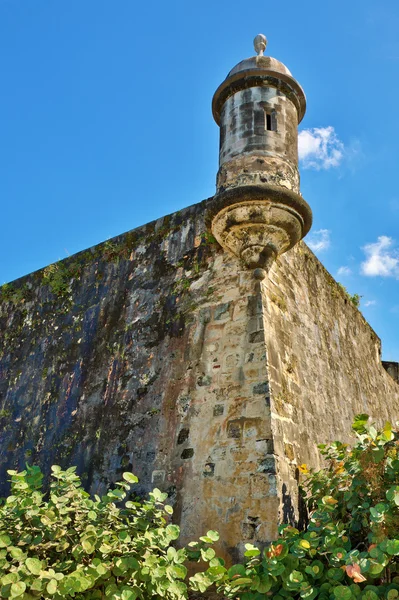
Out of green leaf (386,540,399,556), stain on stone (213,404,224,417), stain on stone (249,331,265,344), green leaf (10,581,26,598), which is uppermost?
stain on stone (249,331,265,344)

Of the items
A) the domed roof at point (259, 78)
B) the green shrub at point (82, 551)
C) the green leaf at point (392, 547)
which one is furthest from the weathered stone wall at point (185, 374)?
the domed roof at point (259, 78)

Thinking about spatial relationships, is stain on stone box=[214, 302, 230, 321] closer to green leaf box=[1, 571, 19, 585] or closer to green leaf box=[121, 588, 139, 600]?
green leaf box=[121, 588, 139, 600]

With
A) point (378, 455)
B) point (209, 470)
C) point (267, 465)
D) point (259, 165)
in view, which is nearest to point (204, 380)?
point (209, 470)

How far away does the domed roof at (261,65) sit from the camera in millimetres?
6688

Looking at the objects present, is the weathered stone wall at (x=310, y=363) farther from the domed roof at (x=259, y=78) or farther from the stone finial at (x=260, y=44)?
the stone finial at (x=260, y=44)

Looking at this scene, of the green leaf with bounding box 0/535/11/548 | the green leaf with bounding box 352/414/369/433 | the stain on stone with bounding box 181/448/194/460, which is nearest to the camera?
the green leaf with bounding box 0/535/11/548

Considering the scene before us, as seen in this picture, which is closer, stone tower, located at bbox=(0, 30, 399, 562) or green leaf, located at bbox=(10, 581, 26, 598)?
green leaf, located at bbox=(10, 581, 26, 598)

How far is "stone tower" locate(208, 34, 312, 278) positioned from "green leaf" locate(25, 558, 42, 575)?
11.4 ft

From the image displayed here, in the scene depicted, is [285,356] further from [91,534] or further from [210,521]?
[91,534]

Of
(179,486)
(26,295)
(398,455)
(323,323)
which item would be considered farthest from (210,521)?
(26,295)

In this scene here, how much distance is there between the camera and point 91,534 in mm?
4199

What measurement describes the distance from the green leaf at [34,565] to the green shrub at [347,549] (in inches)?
44.4

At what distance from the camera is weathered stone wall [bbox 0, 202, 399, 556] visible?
5449 millimetres

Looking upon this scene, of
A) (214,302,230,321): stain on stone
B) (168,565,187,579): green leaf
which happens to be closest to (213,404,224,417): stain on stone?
(214,302,230,321): stain on stone
